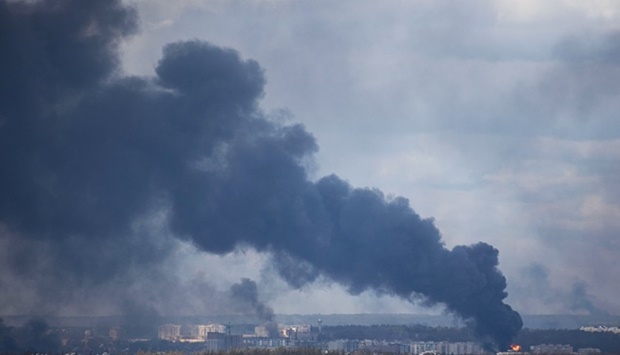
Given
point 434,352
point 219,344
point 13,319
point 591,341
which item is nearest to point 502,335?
point 434,352

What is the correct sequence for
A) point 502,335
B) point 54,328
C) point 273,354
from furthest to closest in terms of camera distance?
point 54,328 → point 502,335 → point 273,354

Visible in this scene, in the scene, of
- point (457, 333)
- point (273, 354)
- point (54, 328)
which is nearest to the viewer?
point (273, 354)

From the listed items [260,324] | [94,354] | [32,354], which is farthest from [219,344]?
[32,354]

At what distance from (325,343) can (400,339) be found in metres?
14.9

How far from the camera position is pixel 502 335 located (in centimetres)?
14938

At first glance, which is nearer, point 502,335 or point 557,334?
point 502,335

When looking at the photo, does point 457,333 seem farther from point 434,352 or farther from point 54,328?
point 54,328

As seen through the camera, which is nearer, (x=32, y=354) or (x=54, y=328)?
(x=32, y=354)

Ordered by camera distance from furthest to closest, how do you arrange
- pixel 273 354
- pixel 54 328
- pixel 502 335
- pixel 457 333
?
1. pixel 457 333
2. pixel 54 328
3. pixel 502 335
4. pixel 273 354

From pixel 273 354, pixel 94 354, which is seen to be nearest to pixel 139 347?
pixel 94 354

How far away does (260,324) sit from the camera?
191 m

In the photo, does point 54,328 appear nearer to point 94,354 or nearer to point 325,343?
point 94,354

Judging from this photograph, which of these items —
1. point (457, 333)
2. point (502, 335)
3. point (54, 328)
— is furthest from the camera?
point (457, 333)

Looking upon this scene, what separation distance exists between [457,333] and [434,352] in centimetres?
1304
